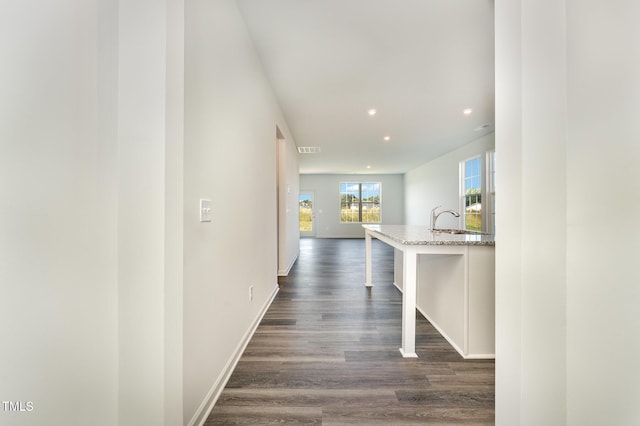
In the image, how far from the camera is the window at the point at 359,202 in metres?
10.5

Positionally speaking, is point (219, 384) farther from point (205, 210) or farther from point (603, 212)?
point (603, 212)

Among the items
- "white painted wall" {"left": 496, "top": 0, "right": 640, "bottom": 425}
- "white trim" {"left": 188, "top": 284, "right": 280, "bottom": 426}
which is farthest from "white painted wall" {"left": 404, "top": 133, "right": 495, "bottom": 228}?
"white trim" {"left": 188, "top": 284, "right": 280, "bottom": 426}

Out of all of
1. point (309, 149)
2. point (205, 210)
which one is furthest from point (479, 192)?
point (205, 210)

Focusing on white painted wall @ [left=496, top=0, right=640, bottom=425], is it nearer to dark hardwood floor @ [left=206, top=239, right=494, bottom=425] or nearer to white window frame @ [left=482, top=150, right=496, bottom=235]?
dark hardwood floor @ [left=206, top=239, right=494, bottom=425]

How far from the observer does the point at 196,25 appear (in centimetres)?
120

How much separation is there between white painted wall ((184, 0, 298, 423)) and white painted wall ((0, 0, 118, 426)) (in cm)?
28

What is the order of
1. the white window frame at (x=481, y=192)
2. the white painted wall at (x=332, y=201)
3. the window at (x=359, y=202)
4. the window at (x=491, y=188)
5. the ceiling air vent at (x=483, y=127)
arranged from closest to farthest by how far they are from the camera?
1. the ceiling air vent at (x=483, y=127)
2. the window at (x=491, y=188)
3. the white window frame at (x=481, y=192)
4. the white painted wall at (x=332, y=201)
5. the window at (x=359, y=202)

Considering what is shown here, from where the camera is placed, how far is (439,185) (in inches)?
291

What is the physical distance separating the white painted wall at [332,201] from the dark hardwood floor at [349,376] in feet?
25.3

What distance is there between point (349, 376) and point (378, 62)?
2867 millimetres

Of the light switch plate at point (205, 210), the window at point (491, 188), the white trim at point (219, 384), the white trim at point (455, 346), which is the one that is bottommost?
the white trim at point (455, 346)

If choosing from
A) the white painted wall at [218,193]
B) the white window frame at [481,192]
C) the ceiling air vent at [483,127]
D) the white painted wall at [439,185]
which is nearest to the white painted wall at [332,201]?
the white painted wall at [439,185]

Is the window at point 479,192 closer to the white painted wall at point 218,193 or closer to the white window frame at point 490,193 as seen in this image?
the white window frame at point 490,193

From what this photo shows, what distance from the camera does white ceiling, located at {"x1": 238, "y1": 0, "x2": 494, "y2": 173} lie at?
73.6 inches
